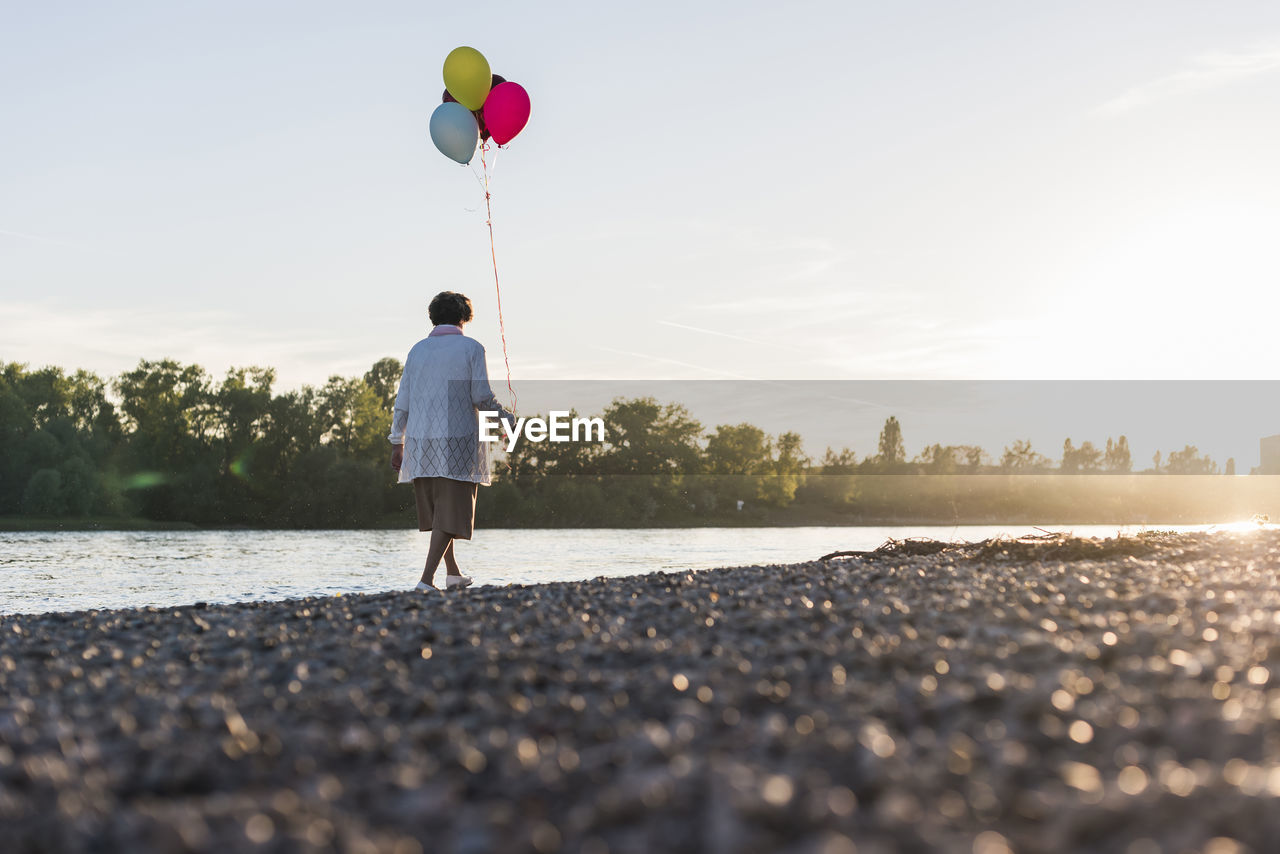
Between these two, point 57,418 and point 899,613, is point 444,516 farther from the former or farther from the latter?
point 57,418

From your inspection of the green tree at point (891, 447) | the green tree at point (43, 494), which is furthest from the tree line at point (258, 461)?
the green tree at point (891, 447)

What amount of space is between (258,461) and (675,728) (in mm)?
66139

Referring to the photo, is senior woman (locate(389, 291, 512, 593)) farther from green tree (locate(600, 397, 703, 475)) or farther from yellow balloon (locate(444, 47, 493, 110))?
green tree (locate(600, 397, 703, 475))

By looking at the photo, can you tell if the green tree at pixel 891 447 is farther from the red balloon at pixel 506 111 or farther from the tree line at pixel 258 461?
the red balloon at pixel 506 111

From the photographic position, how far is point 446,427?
26.3ft

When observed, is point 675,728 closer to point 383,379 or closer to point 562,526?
point 562,526

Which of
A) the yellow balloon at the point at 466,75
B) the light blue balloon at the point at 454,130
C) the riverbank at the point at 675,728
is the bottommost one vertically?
the riverbank at the point at 675,728

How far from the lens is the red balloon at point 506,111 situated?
9625mm

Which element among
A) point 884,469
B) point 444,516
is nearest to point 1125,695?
point 444,516

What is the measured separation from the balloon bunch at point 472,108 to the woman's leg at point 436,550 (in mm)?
3970

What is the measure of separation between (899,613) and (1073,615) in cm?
82

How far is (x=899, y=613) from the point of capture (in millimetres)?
4855

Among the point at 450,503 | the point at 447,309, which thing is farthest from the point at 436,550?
the point at 447,309

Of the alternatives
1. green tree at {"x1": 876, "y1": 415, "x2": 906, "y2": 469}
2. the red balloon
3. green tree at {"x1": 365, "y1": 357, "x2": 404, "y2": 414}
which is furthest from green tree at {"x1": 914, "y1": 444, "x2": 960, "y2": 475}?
the red balloon
